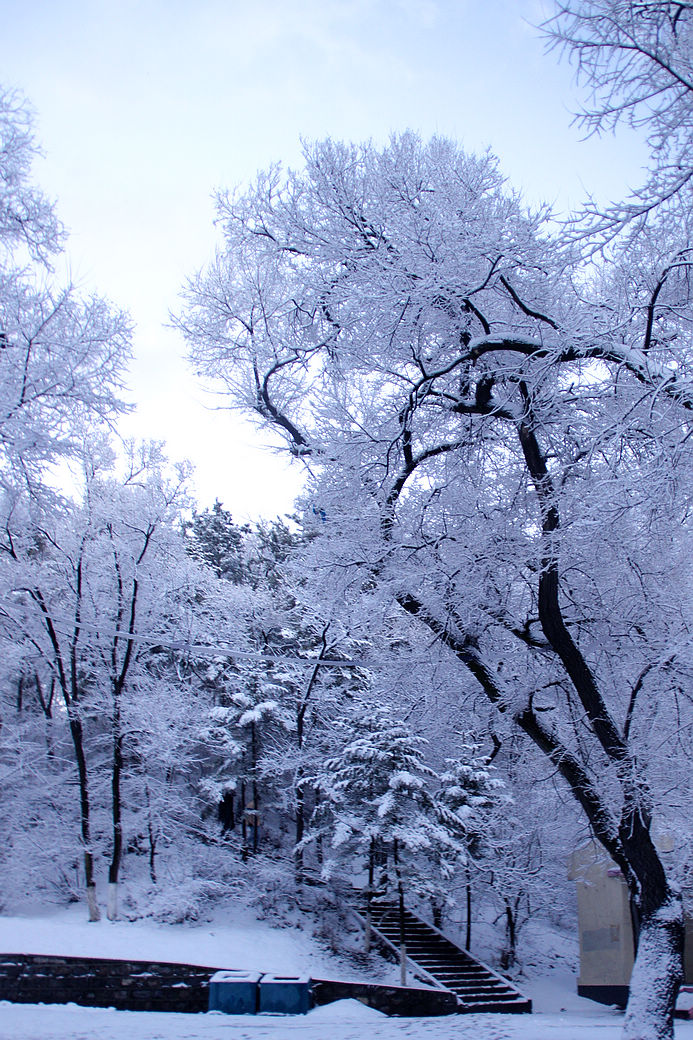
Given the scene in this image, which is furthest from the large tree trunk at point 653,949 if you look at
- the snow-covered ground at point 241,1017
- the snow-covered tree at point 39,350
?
the snow-covered tree at point 39,350

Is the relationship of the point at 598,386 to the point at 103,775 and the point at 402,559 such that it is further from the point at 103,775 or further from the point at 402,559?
the point at 103,775

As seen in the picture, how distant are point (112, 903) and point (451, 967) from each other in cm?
768

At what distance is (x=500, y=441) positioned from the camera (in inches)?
285

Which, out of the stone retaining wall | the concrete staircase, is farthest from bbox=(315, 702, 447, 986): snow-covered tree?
the stone retaining wall

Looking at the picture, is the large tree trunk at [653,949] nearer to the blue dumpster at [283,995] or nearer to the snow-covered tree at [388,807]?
the blue dumpster at [283,995]

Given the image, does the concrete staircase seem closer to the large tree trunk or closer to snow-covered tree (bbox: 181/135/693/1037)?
snow-covered tree (bbox: 181/135/693/1037)

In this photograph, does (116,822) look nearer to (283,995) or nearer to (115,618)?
(115,618)

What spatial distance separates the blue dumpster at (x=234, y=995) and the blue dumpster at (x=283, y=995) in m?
0.13

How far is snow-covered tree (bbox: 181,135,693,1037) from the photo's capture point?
5.80m

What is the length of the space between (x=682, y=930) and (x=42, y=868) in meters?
15.5

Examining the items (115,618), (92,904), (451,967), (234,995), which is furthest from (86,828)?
(451,967)

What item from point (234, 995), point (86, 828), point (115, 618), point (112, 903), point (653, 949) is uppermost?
point (115, 618)

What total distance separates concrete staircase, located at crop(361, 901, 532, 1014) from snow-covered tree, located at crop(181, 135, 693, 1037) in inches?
424

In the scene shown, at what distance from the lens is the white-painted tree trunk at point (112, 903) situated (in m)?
16.2
